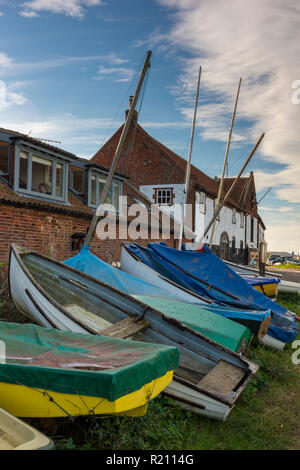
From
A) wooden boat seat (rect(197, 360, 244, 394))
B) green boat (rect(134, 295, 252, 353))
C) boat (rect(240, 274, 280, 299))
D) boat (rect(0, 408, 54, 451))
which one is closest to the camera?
boat (rect(0, 408, 54, 451))

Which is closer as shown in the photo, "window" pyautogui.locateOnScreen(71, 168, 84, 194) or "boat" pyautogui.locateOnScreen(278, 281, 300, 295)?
"boat" pyautogui.locateOnScreen(278, 281, 300, 295)

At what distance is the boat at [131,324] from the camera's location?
489cm

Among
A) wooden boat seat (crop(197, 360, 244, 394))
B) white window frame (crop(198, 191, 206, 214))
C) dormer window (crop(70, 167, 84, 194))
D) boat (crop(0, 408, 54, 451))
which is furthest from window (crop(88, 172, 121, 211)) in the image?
boat (crop(0, 408, 54, 451))

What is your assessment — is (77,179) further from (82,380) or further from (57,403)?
(82,380)

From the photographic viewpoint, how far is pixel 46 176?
15.4 metres

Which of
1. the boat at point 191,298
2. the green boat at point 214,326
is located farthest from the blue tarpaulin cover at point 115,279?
the green boat at point 214,326

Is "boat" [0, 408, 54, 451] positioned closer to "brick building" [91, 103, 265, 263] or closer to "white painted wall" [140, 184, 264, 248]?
"brick building" [91, 103, 265, 263]

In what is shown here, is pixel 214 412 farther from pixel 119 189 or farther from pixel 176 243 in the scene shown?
pixel 176 243

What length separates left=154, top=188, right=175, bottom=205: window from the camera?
27.0m

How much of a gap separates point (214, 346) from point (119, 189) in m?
13.9

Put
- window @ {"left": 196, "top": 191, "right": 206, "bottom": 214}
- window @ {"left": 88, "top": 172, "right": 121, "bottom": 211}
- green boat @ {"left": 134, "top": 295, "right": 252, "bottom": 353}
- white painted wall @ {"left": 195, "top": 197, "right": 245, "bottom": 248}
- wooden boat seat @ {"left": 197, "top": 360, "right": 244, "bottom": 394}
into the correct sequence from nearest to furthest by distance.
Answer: wooden boat seat @ {"left": 197, "top": 360, "right": 244, "bottom": 394}, green boat @ {"left": 134, "top": 295, "right": 252, "bottom": 353}, window @ {"left": 88, "top": 172, "right": 121, "bottom": 211}, window @ {"left": 196, "top": 191, "right": 206, "bottom": 214}, white painted wall @ {"left": 195, "top": 197, "right": 245, "bottom": 248}

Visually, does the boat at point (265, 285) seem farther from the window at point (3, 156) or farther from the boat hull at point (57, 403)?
the boat hull at point (57, 403)

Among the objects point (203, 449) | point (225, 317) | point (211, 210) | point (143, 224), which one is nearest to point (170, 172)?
point (211, 210)

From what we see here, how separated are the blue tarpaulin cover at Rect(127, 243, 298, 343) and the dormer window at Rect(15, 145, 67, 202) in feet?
15.8
